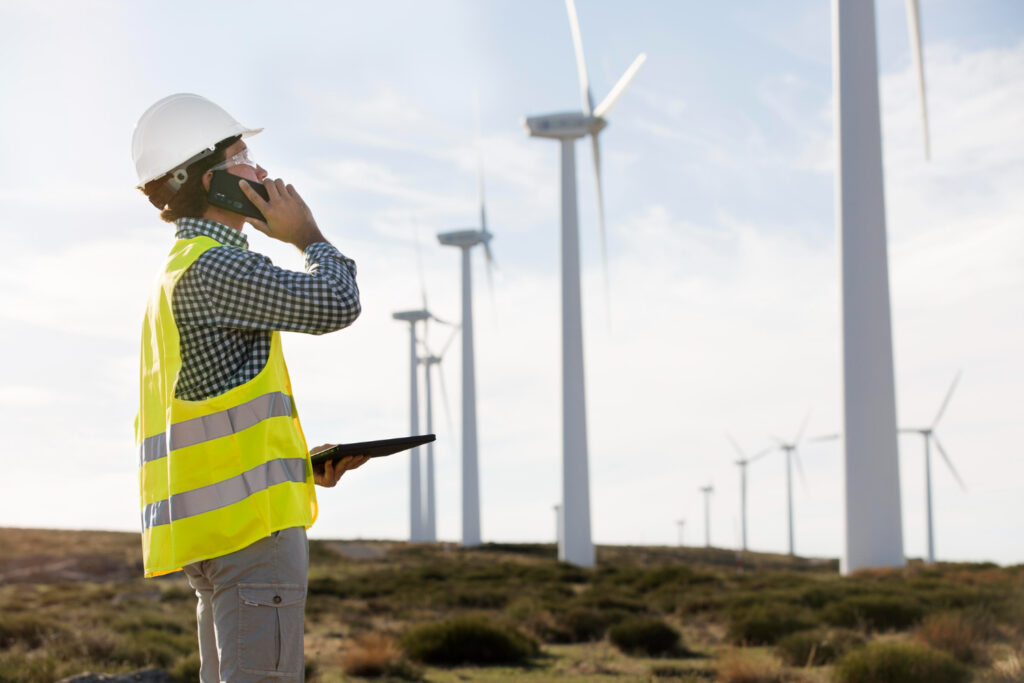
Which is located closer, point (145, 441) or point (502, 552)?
point (145, 441)

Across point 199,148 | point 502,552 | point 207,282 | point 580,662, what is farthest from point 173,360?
point 502,552

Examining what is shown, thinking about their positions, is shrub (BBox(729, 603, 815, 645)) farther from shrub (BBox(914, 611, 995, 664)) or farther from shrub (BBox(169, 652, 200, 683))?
shrub (BBox(169, 652, 200, 683))

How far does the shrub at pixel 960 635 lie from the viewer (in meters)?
13.5

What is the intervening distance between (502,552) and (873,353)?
31.9 metres

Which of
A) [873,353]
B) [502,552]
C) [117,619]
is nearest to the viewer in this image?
[117,619]

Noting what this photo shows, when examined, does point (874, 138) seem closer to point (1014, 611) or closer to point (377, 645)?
point (1014, 611)

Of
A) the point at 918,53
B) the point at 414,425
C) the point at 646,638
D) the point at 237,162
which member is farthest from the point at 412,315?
the point at 237,162

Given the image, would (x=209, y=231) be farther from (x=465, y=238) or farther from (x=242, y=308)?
(x=465, y=238)

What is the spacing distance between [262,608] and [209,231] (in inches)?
50.4

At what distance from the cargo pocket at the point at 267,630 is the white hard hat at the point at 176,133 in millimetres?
1499

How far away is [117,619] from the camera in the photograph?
18.6 m

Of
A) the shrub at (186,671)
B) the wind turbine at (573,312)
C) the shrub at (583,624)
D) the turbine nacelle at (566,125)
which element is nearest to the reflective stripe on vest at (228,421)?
the shrub at (186,671)

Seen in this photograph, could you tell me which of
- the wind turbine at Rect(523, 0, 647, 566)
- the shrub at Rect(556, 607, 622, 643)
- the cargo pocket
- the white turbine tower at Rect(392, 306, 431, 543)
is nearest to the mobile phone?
the cargo pocket

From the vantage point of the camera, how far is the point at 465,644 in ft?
49.1
